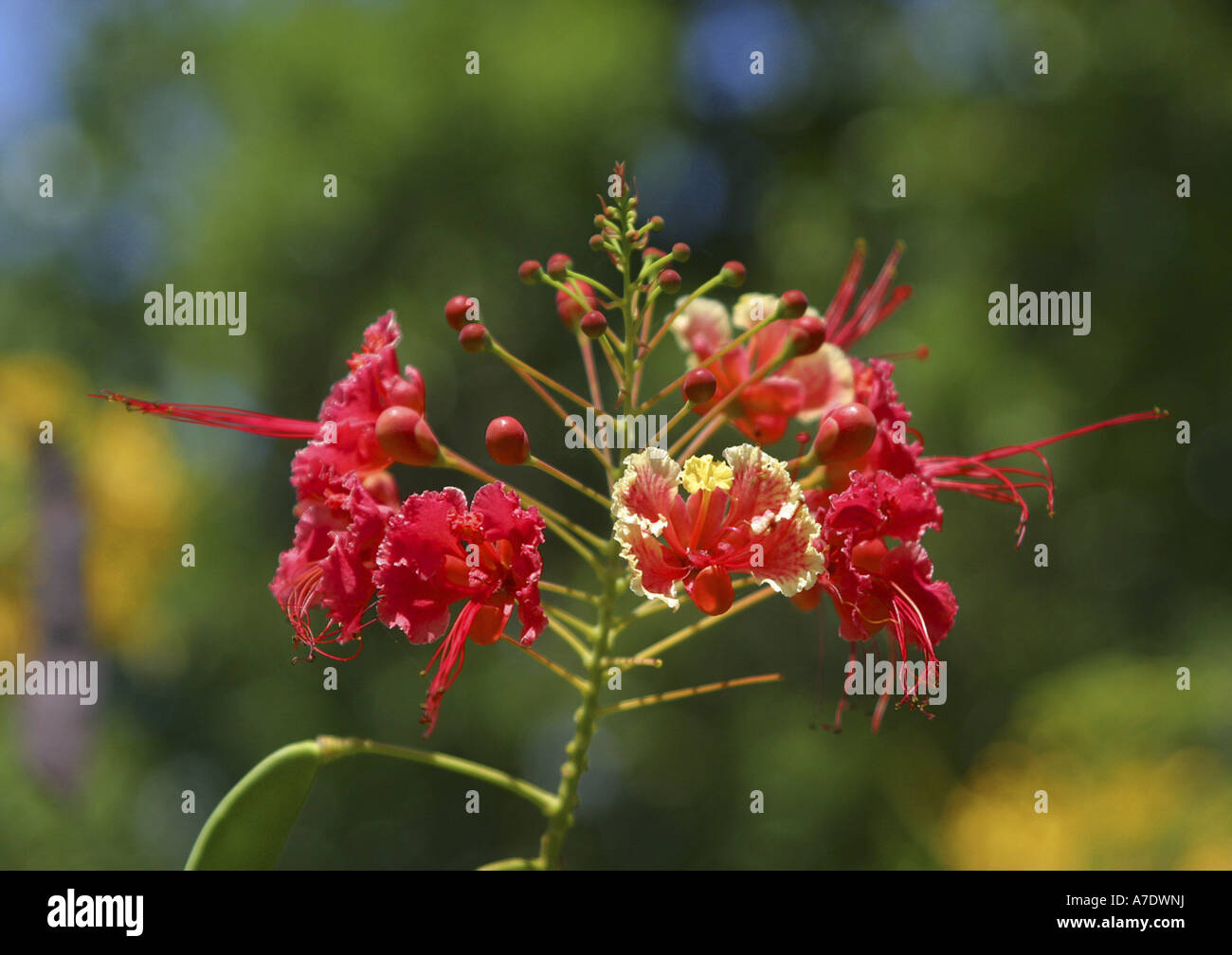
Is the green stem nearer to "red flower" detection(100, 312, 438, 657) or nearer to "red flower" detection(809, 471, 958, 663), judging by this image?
"red flower" detection(100, 312, 438, 657)

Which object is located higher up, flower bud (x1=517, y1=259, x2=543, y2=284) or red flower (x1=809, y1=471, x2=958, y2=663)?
flower bud (x1=517, y1=259, x2=543, y2=284)

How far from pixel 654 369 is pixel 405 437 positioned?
7095mm

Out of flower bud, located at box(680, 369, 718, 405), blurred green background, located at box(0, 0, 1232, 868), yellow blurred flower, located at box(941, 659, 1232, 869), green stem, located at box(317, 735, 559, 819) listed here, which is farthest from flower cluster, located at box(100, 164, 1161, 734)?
blurred green background, located at box(0, 0, 1232, 868)

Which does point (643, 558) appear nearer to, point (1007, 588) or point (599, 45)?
point (1007, 588)

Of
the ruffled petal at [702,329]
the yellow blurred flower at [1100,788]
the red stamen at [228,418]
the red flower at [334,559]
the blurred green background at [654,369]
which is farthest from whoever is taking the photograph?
the blurred green background at [654,369]

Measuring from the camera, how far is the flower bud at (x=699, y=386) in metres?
A: 1.54

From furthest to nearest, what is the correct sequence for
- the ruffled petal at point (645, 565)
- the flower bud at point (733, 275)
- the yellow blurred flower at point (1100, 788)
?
the yellow blurred flower at point (1100, 788), the flower bud at point (733, 275), the ruffled petal at point (645, 565)

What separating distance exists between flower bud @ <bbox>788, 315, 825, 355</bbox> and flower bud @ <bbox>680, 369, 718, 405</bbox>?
190 millimetres

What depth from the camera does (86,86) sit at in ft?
38.1

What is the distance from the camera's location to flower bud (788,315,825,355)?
167cm

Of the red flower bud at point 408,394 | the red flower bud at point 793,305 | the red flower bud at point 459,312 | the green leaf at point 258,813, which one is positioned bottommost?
the green leaf at point 258,813

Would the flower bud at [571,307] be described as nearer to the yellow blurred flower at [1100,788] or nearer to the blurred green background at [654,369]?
the yellow blurred flower at [1100,788]

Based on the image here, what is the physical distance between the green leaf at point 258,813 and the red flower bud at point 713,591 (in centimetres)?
60

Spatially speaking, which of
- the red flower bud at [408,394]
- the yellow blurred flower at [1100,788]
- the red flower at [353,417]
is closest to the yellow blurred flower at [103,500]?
the yellow blurred flower at [1100,788]
